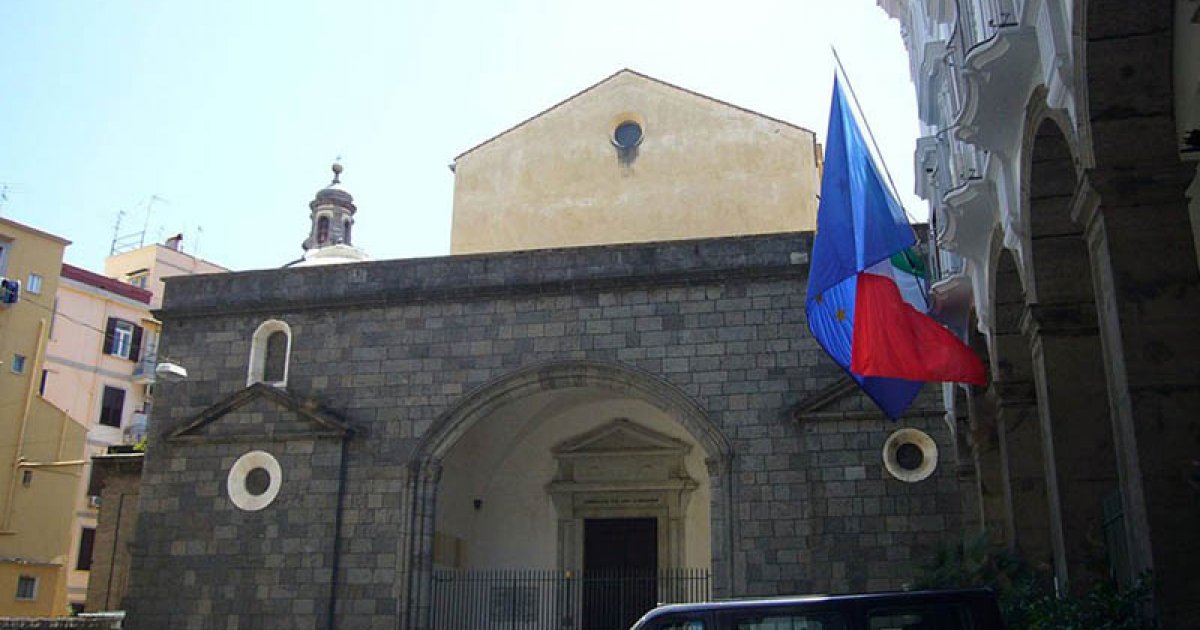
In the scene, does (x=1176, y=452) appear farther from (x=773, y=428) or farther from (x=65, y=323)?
(x=65, y=323)

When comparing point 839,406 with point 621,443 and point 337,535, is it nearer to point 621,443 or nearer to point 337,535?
point 621,443

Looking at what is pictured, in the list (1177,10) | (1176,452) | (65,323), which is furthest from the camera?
(65,323)

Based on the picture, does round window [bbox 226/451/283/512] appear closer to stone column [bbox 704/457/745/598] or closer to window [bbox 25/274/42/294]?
stone column [bbox 704/457/745/598]

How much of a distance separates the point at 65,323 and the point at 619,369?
820 inches

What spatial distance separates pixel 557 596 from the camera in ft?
55.6

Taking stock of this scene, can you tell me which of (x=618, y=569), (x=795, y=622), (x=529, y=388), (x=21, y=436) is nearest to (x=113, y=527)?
(x=529, y=388)

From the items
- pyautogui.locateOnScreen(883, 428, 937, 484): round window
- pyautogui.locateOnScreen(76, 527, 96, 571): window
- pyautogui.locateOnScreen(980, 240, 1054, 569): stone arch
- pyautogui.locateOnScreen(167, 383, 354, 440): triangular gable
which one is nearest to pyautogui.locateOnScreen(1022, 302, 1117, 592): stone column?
pyautogui.locateOnScreen(980, 240, 1054, 569): stone arch

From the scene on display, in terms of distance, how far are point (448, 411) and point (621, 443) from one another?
3.19 m

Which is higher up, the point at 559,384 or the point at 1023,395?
the point at 559,384

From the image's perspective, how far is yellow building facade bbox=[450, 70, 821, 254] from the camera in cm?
2133

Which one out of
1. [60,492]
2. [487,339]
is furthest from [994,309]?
[60,492]

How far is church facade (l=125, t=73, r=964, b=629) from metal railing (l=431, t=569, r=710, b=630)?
41mm

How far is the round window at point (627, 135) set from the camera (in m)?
22.4

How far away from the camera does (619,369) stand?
1522cm
